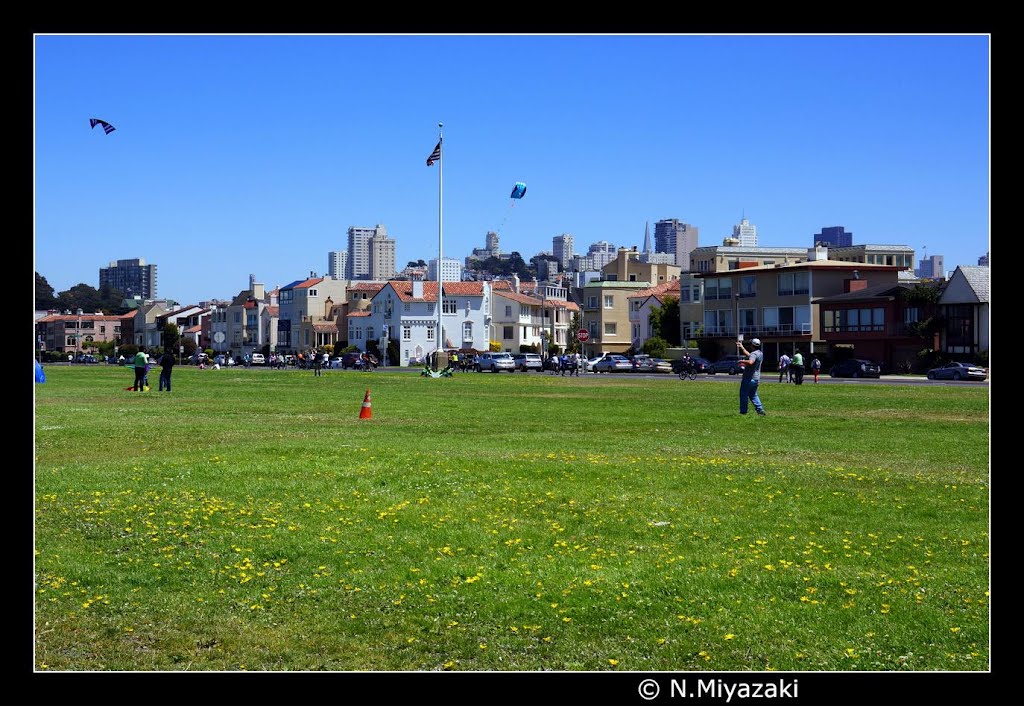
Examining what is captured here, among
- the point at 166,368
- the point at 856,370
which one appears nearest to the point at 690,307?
the point at 856,370

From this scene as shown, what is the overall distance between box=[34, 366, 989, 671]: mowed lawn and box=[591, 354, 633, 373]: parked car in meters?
71.4

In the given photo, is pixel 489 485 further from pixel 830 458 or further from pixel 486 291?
pixel 486 291

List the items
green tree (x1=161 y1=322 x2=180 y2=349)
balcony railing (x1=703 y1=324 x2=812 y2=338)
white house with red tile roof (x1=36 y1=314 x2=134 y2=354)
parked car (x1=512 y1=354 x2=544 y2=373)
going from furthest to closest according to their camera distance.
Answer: white house with red tile roof (x1=36 y1=314 x2=134 y2=354) → green tree (x1=161 y1=322 x2=180 y2=349) → balcony railing (x1=703 y1=324 x2=812 y2=338) → parked car (x1=512 y1=354 x2=544 y2=373)

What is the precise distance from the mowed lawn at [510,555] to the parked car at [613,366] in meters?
71.4

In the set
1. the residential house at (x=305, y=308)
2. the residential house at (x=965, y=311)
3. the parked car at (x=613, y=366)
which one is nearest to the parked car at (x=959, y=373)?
the residential house at (x=965, y=311)

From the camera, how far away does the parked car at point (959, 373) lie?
239 feet

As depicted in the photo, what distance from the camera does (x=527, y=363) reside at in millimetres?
102188

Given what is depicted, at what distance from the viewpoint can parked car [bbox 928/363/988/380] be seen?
7275cm

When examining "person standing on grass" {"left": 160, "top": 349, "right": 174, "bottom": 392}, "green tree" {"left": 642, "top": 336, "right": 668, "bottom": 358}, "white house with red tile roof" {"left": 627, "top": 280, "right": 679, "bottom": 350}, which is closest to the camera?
"person standing on grass" {"left": 160, "top": 349, "right": 174, "bottom": 392}

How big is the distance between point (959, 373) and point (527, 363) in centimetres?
3828

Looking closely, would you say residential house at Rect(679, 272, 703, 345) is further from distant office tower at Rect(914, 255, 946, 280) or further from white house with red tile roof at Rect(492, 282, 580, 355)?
distant office tower at Rect(914, 255, 946, 280)

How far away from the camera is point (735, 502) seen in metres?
15.3

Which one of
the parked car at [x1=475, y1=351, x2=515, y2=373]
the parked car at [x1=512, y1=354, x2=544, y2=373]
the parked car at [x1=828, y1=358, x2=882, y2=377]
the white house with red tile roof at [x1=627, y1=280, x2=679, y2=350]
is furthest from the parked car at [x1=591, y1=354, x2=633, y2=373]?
the white house with red tile roof at [x1=627, y1=280, x2=679, y2=350]

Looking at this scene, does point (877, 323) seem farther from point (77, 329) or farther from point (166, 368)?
point (77, 329)
